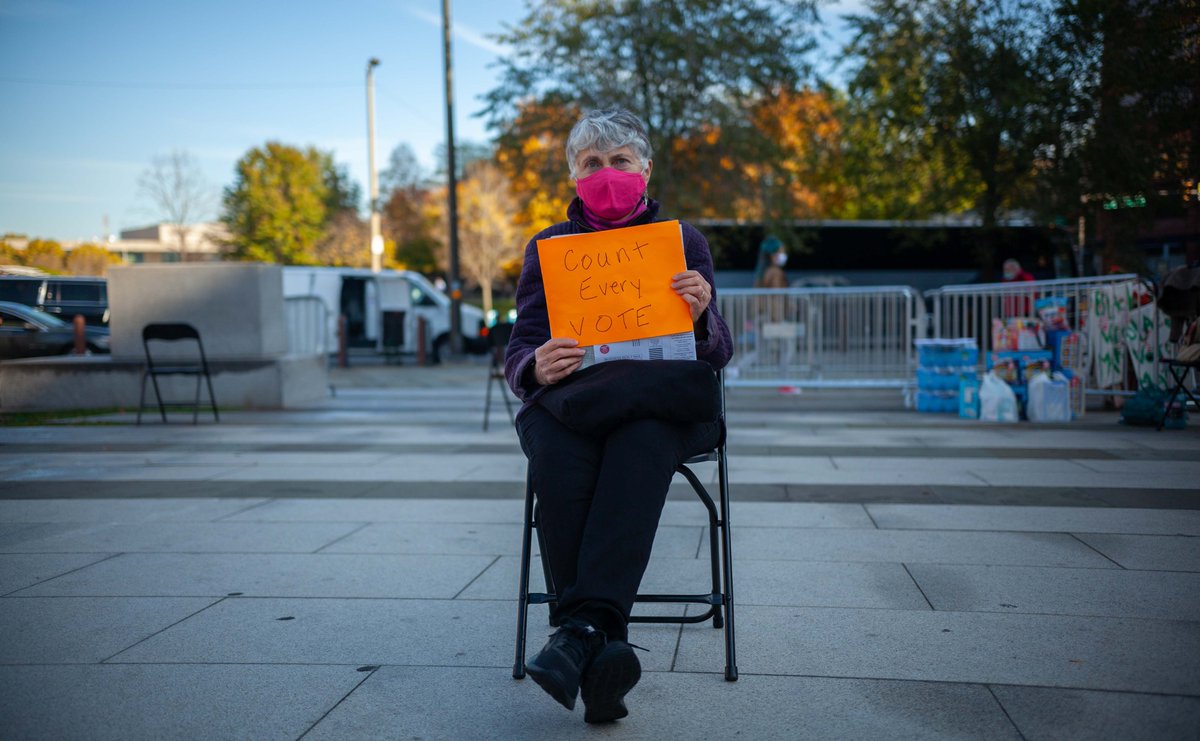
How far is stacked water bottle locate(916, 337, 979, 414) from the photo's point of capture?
10.4 meters

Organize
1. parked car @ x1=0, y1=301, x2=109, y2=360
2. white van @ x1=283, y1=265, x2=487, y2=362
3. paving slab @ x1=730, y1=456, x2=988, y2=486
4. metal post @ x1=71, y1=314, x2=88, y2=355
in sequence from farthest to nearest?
1. white van @ x1=283, y1=265, x2=487, y2=362
2. parked car @ x1=0, y1=301, x2=109, y2=360
3. metal post @ x1=71, y1=314, x2=88, y2=355
4. paving slab @ x1=730, y1=456, x2=988, y2=486

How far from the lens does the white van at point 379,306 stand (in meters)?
22.4

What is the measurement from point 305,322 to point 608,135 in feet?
41.3

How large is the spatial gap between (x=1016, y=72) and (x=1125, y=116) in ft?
10.2

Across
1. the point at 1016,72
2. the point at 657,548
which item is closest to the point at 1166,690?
the point at 657,548

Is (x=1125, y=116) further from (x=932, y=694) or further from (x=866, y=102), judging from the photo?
(x=932, y=694)

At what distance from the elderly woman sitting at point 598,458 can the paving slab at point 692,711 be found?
6.2 inches

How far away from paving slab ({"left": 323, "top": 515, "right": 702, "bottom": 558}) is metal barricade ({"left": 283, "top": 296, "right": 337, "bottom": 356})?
1016 cm

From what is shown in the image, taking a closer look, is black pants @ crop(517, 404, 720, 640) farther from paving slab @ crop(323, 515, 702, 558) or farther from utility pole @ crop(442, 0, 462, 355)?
utility pole @ crop(442, 0, 462, 355)

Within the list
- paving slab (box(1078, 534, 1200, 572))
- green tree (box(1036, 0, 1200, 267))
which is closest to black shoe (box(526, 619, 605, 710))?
paving slab (box(1078, 534, 1200, 572))

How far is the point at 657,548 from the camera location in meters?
4.54

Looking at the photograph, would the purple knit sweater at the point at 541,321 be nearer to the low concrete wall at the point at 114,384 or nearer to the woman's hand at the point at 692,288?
the woman's hand at the point at 692,288

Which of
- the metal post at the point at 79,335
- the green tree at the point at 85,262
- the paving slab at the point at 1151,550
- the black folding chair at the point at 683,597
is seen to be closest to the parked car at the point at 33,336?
the metal post at the point at 79,335

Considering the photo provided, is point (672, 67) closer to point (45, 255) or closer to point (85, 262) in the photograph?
point (45, 255)
